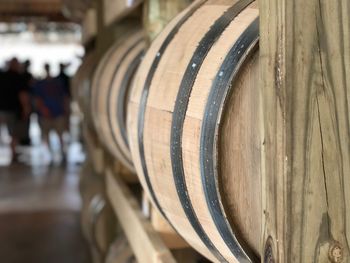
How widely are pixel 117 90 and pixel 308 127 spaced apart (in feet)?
5.23

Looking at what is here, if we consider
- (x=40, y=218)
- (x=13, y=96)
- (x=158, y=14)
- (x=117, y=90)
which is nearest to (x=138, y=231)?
(x=117, y=90)

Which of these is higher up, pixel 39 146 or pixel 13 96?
pixel 13 96

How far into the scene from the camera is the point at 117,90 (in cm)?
249

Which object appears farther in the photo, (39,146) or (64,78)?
(39,146)

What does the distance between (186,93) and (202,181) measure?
0.21 metres

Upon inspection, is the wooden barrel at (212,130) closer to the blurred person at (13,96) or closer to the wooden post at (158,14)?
the wooden post at (158,14)

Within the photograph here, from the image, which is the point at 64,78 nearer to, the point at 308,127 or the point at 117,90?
the point at 117,90

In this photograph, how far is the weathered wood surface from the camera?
1.90 meters

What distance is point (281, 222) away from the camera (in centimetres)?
97

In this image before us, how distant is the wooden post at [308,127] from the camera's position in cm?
94

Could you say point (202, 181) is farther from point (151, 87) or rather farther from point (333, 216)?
point (151, 87)

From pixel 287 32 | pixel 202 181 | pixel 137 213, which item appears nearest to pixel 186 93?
pixel 202 181

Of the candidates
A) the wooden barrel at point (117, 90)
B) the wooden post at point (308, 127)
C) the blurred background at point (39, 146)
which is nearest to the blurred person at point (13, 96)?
the blurred background at point (39, 146)

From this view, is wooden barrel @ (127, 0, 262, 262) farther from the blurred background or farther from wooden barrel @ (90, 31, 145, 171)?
the blurred background
